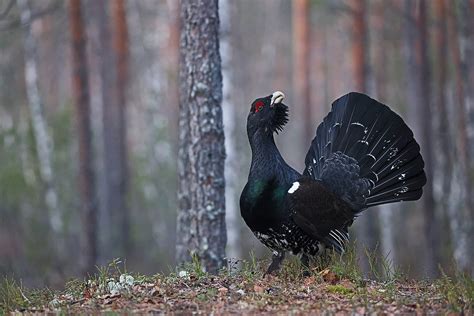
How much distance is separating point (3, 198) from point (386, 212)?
36.3ft

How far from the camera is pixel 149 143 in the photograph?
1230 inches

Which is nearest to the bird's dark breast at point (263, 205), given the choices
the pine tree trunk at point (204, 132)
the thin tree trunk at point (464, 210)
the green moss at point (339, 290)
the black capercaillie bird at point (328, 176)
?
the black capercaillie bird at point (328, 176)

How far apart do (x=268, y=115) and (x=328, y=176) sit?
3.49ft

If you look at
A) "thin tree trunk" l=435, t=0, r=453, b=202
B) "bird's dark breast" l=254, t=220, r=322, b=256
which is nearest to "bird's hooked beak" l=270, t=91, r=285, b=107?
"bird's dark breast" l=254, t=220, r=322, b=256

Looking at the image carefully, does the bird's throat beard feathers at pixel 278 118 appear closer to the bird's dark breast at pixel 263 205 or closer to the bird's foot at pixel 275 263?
the bird's dark breast at pixel 263 205

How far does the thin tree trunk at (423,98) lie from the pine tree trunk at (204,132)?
23.9 ft

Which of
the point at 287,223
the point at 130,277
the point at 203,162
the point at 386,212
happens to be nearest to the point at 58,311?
the point at 130,277

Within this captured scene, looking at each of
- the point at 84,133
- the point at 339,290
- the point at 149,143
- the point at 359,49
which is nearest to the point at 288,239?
the point at 339,290

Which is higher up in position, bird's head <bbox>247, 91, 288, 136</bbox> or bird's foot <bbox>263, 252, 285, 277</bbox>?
bird's head <bbox>247, 91, 288, 136</bbox>

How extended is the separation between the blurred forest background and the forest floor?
4.51 metres

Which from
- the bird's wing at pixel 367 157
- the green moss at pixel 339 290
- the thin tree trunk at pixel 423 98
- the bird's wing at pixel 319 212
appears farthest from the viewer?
the thin tree trunk at pixel 423 98

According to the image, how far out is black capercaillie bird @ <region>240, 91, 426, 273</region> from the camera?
24.7 feet

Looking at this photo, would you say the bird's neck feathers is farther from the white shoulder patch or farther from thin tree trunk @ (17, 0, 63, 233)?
thin tree trunk @ (17, 0, 63, 233)

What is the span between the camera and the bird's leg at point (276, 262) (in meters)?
7.44
